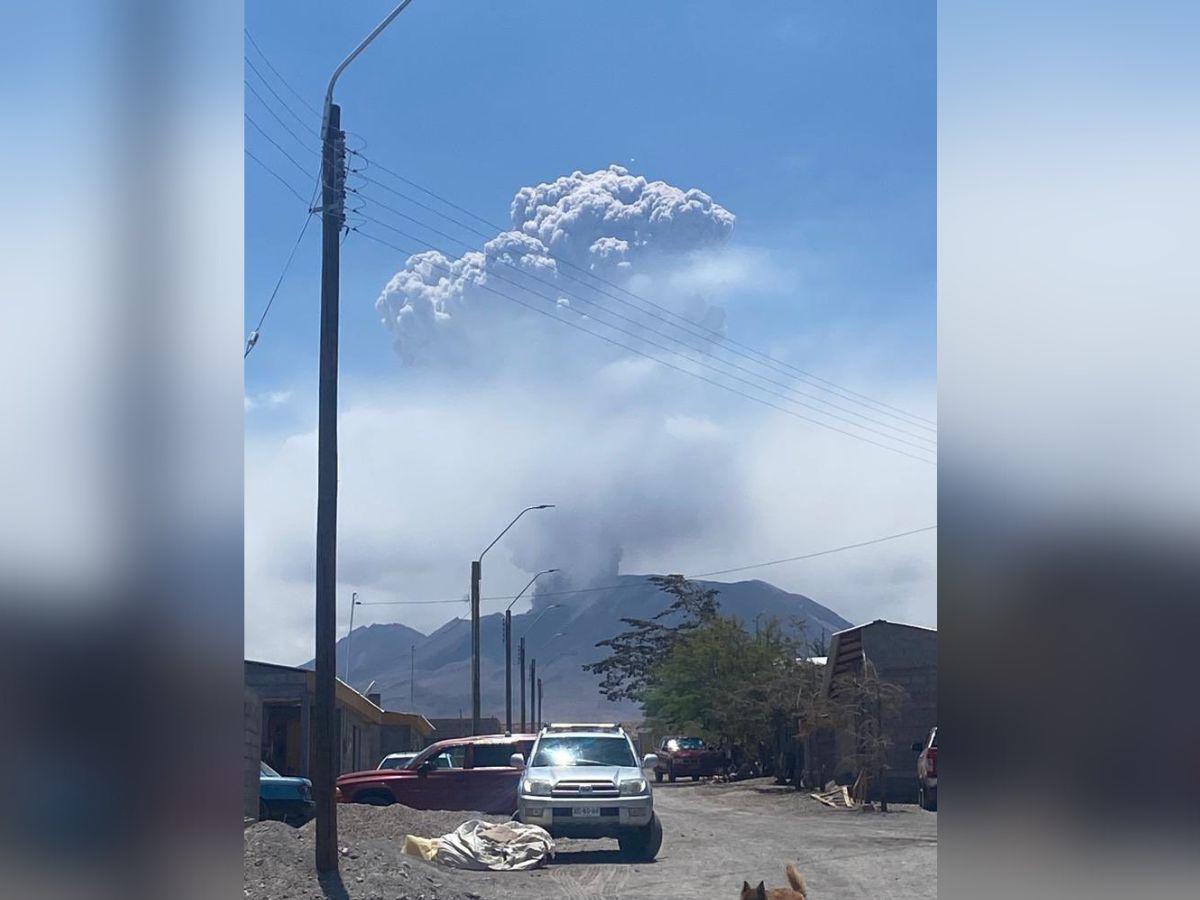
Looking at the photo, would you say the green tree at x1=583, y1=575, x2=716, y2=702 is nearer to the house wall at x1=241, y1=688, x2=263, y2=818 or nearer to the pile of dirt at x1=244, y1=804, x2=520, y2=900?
the house wall at x1=241, y1=688, x2=263, y2=818

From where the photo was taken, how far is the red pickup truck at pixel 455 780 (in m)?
22.8

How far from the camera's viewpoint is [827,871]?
1537 centimetres

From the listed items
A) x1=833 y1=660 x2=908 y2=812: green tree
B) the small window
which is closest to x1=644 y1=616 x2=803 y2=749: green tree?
x1=833 y1=660 x2=908 y2=812: green tree

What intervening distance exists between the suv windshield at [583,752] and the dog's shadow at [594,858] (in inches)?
44.1

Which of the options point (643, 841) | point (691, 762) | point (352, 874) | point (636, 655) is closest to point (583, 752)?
point (643, 841)

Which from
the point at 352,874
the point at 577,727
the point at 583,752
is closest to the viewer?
the point at 352,874

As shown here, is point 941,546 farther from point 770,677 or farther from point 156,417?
point 770,677

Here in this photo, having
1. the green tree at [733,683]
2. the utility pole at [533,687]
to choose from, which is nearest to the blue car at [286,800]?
the green tree at [733,683]

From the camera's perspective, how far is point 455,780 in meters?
22.8

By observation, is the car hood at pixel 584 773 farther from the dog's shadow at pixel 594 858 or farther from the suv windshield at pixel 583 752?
the dog's shadow at pixel 594 858

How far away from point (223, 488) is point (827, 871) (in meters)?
12.8

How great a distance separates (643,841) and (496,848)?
76.5 inches

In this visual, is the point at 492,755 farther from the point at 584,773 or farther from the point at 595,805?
the point at 595,805

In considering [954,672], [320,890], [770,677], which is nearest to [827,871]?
[320,890]
